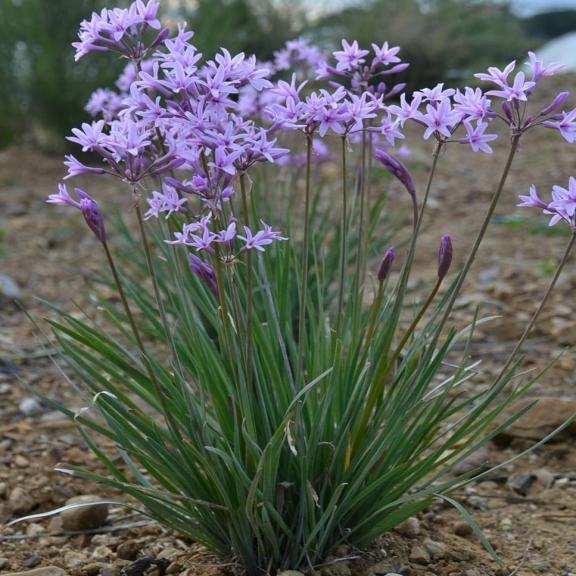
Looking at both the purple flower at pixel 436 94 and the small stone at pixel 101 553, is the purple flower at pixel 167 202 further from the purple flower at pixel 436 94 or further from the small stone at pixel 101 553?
the small stone at pixel 101 553

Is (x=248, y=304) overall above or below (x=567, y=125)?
below

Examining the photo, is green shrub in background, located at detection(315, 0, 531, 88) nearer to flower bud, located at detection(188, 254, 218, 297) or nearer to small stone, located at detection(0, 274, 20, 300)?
small stone, located at detection(0, 274, 20, 300)

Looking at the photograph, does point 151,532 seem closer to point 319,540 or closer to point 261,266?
point 319,540

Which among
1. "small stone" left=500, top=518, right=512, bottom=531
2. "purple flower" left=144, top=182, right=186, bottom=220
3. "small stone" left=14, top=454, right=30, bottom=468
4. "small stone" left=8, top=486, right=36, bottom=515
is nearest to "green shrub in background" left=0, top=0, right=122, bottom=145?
"small stone" left=14, top=454, right=30, bottom=468

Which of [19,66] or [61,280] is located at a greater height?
[19,66]

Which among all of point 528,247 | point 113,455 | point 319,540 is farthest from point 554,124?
point 528,247

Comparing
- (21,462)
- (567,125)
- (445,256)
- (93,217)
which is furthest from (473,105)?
(21,462)

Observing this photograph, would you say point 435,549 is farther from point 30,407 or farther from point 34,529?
point 30,407
